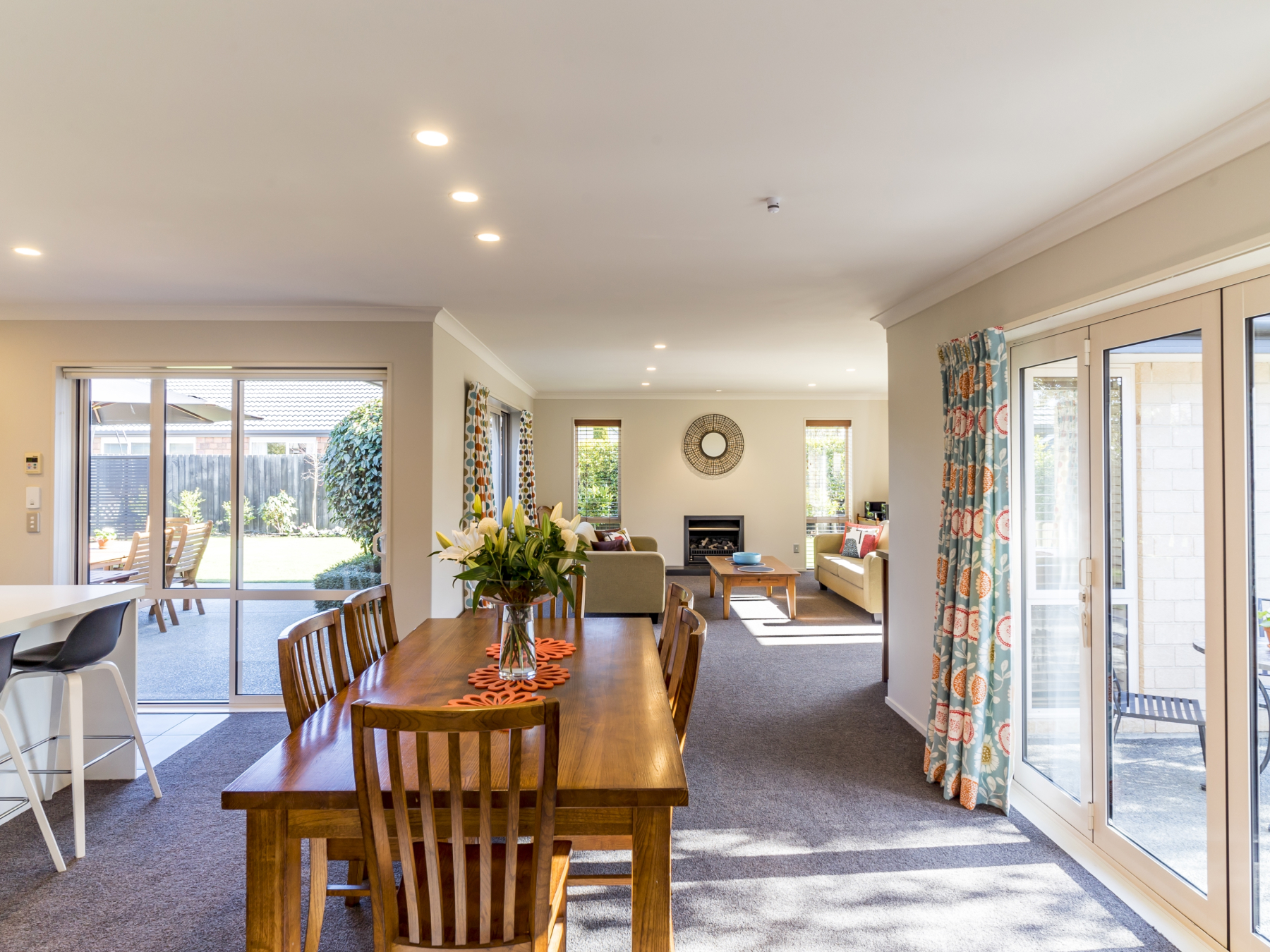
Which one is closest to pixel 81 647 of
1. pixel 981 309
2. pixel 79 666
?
pixel 79 666

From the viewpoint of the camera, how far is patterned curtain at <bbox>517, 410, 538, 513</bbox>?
300 inches

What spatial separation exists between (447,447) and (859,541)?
498 centimetres

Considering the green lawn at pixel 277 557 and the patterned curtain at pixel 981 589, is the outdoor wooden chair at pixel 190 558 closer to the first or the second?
the green lawn at pixel 277 557

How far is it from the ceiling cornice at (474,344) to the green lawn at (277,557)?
150cm

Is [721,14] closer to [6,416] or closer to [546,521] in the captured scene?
[546,521]

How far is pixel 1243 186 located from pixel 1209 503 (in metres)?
0.90

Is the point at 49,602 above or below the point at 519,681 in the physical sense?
above

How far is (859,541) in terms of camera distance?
25.5ft

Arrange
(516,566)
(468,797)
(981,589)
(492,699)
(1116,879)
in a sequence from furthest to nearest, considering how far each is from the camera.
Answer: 1. (981,589)
2. (1116,879)
3. (516,566)
4. (492,699)
5. (468,797)

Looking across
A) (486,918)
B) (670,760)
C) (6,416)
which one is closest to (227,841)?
Result: (486,918)

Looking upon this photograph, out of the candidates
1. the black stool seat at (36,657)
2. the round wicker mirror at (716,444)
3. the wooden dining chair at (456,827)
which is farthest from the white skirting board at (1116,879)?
the round wicker mirror at (716,444)

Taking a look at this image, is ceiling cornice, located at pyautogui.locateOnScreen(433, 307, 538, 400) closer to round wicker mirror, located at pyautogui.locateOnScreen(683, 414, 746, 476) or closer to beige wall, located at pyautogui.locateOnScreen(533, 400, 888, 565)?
beige wall, located at pyautogui.locateOnScreen(533, 400, 888, 565)

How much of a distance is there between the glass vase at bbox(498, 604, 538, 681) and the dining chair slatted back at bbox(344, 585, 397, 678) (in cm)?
62

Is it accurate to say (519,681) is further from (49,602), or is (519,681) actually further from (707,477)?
(707,477)
